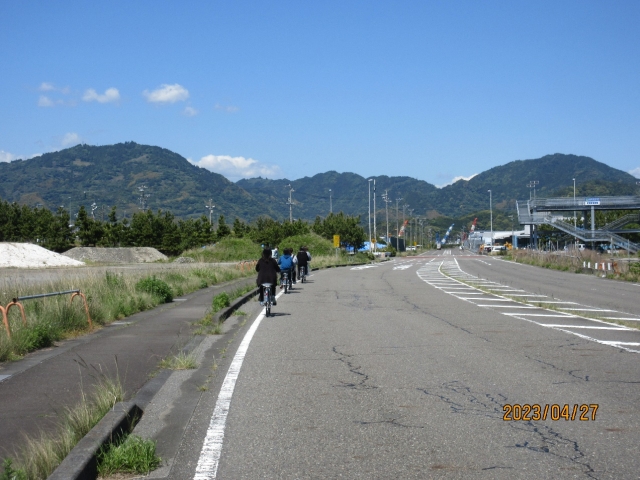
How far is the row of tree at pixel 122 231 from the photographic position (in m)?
82.6

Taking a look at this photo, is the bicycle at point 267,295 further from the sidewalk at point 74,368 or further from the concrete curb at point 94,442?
the concrete curb at point 94,442

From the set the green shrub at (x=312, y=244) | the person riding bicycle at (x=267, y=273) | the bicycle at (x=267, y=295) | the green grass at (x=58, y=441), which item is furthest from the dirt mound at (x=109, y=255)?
the green grass at (x=58, y=441)

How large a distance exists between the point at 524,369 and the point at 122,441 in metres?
5.55

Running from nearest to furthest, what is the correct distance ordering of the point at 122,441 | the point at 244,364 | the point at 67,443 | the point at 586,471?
the point at 586,471 → the point at 67,443 → the point at 122,441 → the point at 244,364

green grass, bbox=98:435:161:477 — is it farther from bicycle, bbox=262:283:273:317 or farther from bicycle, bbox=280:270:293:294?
bicycle, bbox=280:270:293:294

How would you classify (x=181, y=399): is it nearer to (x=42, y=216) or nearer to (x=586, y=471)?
(x=586, y=471)

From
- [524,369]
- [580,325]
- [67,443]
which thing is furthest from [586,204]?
[67,443]

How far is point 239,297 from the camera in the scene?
21.7 m

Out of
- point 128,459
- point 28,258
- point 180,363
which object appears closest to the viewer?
point 128,459

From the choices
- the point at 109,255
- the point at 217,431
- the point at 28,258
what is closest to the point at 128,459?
the point at 217,431

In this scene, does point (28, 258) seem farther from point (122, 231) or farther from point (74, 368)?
point (74, 368)
